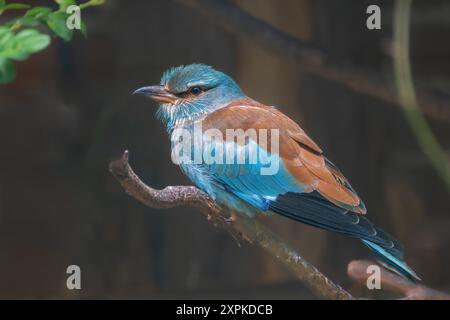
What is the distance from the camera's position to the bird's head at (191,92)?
5.51 feet

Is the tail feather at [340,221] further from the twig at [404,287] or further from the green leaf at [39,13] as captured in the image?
the green leaf at [39,13]

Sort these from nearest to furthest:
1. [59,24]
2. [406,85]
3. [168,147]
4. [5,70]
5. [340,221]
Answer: [5,70] < [59,24] < [340,221] < [168,147] < [406,85]

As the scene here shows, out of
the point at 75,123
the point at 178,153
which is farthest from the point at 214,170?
the point at 75,123

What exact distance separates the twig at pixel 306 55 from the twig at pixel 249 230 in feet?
1.72

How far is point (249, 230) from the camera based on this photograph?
5.48 feet

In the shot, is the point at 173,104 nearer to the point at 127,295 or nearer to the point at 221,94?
the point at 221,94

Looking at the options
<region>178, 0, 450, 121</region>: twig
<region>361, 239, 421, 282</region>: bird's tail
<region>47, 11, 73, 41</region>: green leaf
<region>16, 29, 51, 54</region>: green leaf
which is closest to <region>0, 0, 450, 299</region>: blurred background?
<region>178, 0, 450, 121</region>: twig

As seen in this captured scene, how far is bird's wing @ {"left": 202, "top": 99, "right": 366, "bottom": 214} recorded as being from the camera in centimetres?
164

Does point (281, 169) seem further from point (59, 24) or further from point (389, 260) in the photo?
point (59, 24)

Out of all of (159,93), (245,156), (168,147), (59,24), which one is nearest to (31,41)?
(59,24)

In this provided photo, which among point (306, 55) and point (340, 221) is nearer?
point (340, 221)

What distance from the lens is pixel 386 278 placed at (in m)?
1.65

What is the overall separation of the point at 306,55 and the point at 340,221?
64cm

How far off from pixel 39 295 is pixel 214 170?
86 cm
